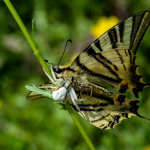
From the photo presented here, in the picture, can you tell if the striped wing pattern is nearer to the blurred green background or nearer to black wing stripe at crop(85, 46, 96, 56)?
black wing stripe at crop(85, 46, 96, 56)

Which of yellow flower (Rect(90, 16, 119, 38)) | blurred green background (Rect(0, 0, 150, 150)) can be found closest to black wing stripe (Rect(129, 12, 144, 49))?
blurred green background (Rect(0, 0, 150, 150))

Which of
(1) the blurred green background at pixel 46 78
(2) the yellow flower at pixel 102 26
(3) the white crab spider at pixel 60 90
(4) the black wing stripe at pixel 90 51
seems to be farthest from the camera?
(2) the yellow flower at pixel 102 26

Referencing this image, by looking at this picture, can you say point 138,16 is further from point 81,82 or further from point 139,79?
point 81,82

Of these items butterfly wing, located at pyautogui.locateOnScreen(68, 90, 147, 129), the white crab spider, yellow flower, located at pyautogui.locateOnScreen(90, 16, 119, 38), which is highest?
the white crab spider

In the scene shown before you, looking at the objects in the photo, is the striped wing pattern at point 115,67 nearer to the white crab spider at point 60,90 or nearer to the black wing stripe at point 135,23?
the black wing stripe at point 135,23

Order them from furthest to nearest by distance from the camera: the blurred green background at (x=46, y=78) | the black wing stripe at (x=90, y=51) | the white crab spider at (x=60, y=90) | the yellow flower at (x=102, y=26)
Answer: the yellow flower at (x=102, y=26), the blurred green background at (x=46, y=78), the black wing stripe at (x=90, y=51), the white crab spider at (x=60, y=90)

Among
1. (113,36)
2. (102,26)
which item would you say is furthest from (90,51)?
(102,26)

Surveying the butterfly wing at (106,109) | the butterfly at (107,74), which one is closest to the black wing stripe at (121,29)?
the butterfly at (107,74)
